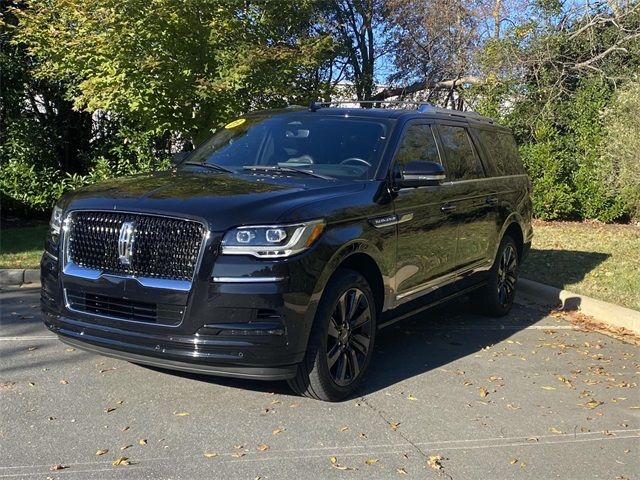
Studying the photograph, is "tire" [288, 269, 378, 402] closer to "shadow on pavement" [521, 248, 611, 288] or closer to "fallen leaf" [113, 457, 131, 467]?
"fallen leaf" [113, 457, 131, 467]

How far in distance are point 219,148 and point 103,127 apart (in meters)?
8.10

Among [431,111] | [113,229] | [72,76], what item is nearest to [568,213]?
[431,111]

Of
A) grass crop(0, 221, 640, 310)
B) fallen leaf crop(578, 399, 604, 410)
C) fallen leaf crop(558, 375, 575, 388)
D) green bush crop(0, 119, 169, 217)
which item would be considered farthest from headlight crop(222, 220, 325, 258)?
green bush crop(0, 119, 169, 217)

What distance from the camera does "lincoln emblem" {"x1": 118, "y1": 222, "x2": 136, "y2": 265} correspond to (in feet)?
13.6

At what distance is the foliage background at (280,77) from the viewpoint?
9.56 meters

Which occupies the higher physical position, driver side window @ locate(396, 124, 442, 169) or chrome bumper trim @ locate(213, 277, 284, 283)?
driver side window @ locate(396, 124, 442, 169)

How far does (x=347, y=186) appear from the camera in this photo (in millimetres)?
4766

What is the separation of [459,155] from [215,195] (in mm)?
2892

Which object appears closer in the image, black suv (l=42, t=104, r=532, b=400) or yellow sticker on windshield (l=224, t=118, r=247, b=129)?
black suv (l=42, t=104, r=532, b=400)

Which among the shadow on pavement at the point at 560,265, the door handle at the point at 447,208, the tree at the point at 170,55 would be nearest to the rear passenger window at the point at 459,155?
the door handle at the point at 447,208

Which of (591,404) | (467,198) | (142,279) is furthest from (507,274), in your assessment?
(142,279)

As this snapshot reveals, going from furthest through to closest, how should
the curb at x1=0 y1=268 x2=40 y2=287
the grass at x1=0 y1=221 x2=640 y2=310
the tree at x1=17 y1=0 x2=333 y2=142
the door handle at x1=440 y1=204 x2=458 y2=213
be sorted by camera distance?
the tree at x1=17 y1=0 x2=333 y2=142 → the grass at x1=0 y1=221 x2=640 y2=310 → the curb at x1=0 y1=268 x2=40 y2=287 → the door handle at x1=440 y1=204 x2=458 y2=213

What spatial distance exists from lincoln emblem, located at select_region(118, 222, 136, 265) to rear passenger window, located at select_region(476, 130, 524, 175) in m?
4.04

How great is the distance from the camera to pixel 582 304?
7672mm
